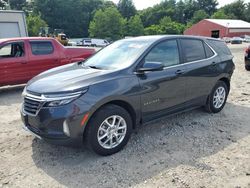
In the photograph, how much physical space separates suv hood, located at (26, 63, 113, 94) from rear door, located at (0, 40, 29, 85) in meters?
3.85

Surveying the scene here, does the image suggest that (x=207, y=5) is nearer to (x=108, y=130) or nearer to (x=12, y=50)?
(x=12, y=50)

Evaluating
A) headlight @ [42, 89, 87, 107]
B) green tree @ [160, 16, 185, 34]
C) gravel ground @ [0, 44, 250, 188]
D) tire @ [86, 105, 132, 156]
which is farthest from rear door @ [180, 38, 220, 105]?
green tree @ [160, 16, 185, 34]

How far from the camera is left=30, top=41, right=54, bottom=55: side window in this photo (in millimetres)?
8389

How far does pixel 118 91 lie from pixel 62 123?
886mm

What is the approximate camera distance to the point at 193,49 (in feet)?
17.8

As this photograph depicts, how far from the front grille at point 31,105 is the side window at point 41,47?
460 centimetres

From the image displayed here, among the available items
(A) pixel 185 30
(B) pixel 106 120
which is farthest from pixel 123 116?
(A) pixel 185 30

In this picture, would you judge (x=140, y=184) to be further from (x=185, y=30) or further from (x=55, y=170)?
(x=185, y=30)

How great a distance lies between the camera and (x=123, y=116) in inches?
165

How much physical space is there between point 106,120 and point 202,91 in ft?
7.68

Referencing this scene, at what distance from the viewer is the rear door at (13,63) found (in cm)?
793

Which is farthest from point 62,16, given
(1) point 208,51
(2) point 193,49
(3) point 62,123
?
(3) point 62,123

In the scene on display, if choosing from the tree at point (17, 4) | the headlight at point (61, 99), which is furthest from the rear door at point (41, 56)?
the tree at point (17, 4)

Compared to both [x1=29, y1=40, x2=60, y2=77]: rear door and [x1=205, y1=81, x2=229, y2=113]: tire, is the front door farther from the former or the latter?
[x1=29, y1=40, x2=60, y2=77]: rear door
